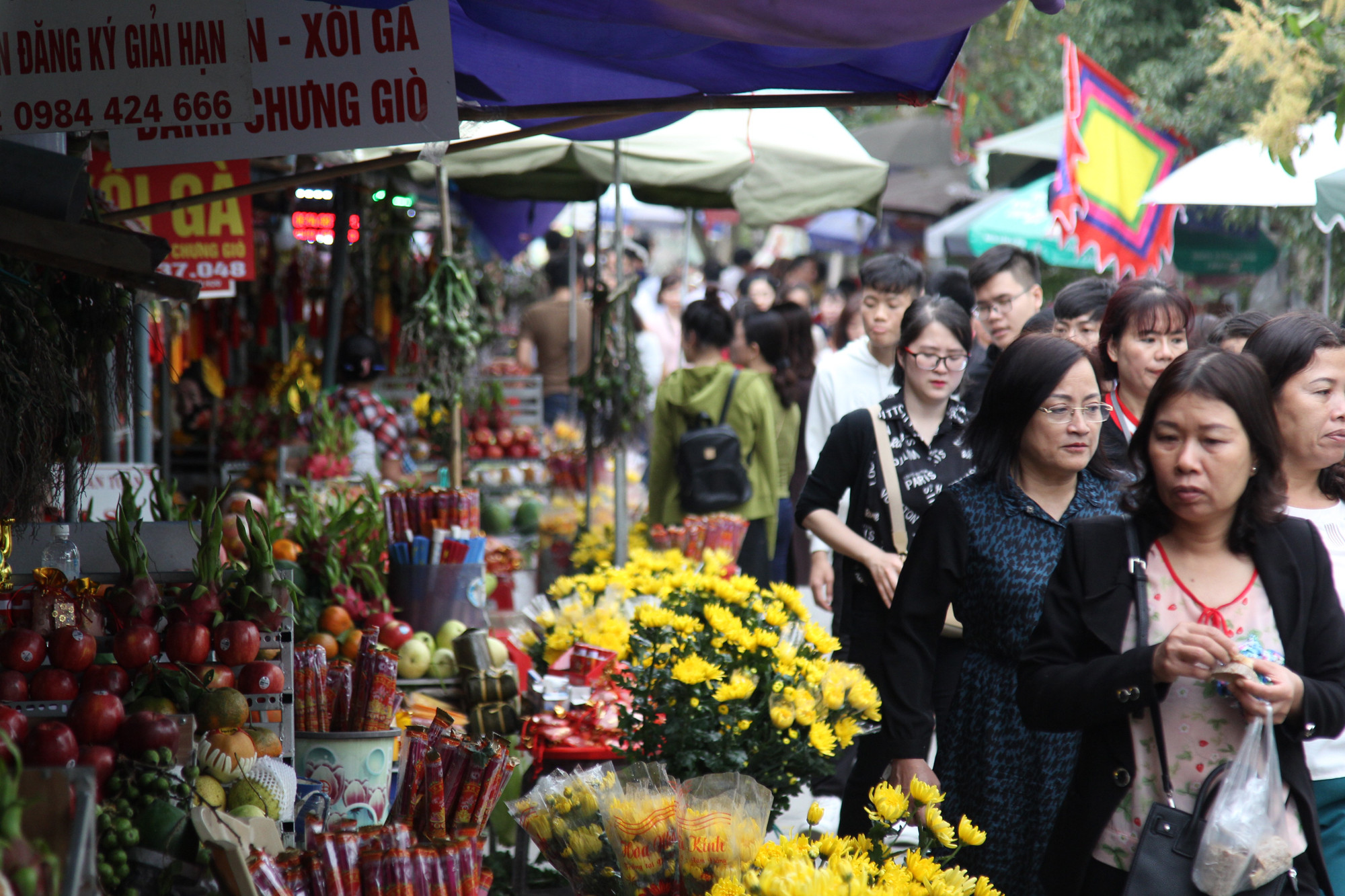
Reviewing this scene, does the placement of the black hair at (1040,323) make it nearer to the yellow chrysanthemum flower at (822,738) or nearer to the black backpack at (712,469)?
the black backpack at (712,469)

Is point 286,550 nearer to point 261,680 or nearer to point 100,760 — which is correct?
point 261,680

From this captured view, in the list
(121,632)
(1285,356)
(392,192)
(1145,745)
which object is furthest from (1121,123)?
(121,632)

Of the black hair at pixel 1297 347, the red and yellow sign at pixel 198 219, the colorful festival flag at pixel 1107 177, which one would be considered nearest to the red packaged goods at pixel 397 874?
the black hair at pixel 1297 347

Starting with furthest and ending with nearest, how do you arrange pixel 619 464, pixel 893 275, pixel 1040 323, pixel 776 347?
pixel 776 347 → pixel 619 464 → pixel 893 275 → pixel 1040 323

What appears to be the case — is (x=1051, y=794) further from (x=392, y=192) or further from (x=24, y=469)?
(x=392, y=192)

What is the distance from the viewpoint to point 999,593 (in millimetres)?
3066

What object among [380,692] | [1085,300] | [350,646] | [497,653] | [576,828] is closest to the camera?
[576,828]

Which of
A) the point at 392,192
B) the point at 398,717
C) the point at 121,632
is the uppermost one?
the point at 392,192

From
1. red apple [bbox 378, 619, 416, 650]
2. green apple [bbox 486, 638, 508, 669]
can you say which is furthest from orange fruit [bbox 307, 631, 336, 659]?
green apple [bbox 486, 638, 508, 669]

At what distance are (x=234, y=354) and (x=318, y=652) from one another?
6.52 m

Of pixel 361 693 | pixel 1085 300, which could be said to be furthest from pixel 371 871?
pixel 1085 300

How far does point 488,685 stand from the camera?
420cm

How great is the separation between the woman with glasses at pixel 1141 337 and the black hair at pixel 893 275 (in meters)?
1.39

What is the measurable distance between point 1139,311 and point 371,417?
4870 mm
